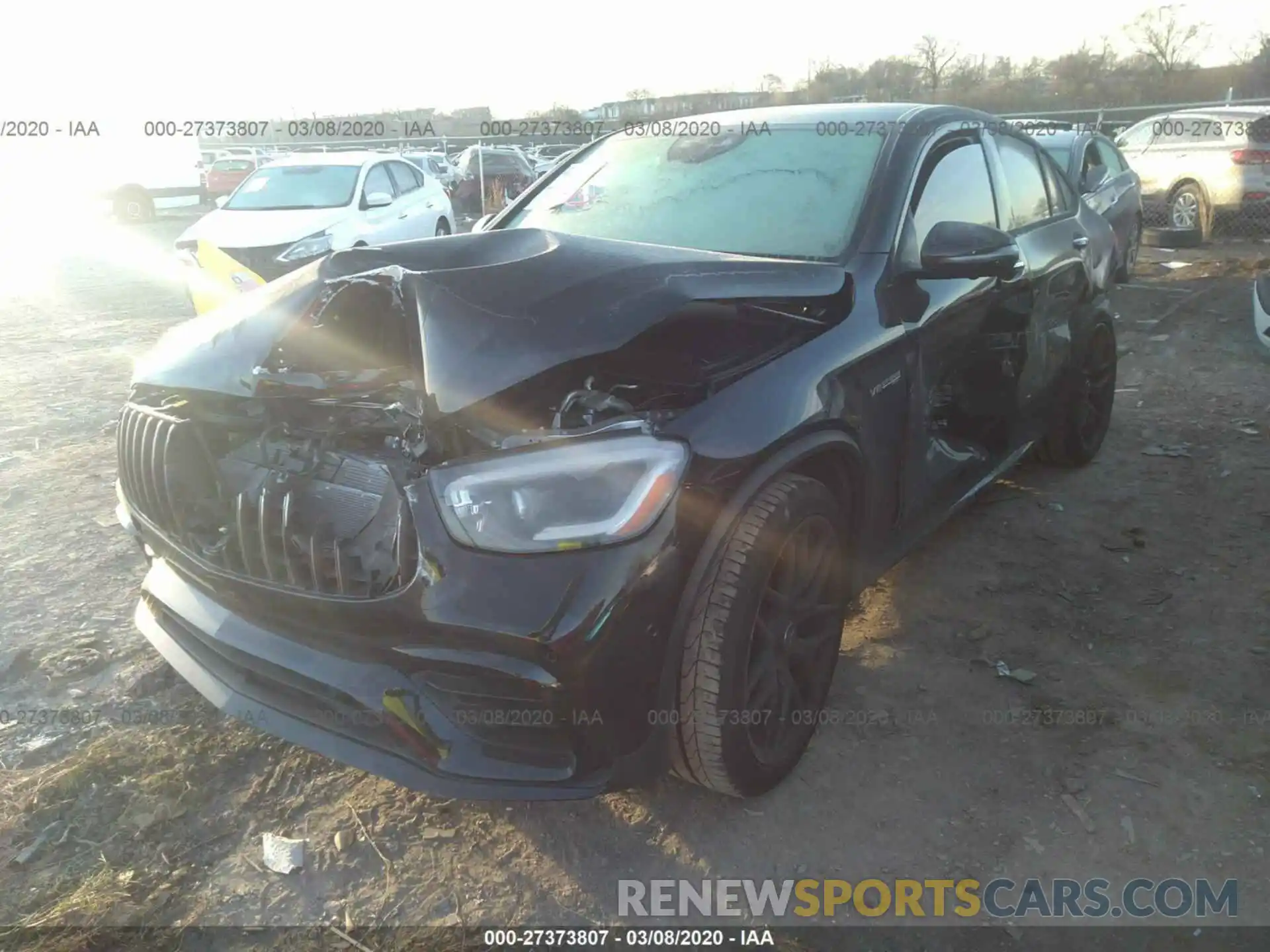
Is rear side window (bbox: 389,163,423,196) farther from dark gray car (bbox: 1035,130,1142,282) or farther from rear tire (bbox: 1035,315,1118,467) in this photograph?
rear tire (bbox: 1035,315,1118,467)

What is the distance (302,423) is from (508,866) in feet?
3.90

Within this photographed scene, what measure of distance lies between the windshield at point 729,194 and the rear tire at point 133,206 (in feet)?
66.4

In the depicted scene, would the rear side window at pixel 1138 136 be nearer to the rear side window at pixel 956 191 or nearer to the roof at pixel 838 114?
the roof at pixel 838 114

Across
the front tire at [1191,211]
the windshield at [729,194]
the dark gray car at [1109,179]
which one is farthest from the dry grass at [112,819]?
the front tire at [1191,211]

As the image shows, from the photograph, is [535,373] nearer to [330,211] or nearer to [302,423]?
[302,423]

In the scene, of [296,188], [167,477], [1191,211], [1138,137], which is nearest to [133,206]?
[296,188]

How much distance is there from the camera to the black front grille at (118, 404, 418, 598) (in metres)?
1.94

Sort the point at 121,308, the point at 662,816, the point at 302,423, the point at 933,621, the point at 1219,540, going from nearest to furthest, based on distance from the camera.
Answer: the point at 302,423
the point at 662,816
the point at 933,621
the point at 1219,540
the point at 121,308

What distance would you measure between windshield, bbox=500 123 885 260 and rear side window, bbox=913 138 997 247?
22 centimetres

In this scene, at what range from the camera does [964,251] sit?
2.66 meters

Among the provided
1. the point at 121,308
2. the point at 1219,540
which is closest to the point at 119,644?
the point at 1219,540

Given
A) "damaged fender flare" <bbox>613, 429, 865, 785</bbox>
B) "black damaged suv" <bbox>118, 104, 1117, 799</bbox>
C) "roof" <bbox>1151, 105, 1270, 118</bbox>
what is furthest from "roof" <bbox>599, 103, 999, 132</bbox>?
"roof" <bbox>1151, 105, 1270, 118</bbox>

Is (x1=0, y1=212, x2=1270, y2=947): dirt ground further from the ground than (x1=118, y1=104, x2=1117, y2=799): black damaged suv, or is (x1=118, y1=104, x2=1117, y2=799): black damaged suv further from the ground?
(x1=118, y1=104, x2=1117, y2=799): black damaged suv

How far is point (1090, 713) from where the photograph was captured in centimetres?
278
